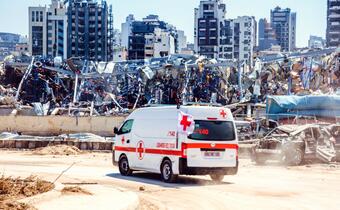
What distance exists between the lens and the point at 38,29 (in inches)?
7781

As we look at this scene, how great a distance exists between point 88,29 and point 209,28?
3483 cm

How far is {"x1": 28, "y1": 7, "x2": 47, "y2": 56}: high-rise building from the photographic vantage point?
197 meters

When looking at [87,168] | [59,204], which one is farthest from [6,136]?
[59,204]

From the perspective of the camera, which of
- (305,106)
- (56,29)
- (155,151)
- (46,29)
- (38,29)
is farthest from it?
(38,29)

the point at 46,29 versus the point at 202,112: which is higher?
the point at 46,29

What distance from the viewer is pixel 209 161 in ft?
64.6

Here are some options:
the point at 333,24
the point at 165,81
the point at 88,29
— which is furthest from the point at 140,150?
the point at 88,29

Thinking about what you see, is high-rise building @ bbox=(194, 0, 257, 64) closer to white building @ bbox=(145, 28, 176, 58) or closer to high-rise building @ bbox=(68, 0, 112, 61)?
white building @ bbox=(145, 28, 176, 58)

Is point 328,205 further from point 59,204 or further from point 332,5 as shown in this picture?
point 332,5

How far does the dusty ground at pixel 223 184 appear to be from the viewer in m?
15.3

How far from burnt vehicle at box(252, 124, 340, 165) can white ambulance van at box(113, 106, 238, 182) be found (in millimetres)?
6331

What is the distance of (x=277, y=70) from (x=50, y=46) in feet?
459

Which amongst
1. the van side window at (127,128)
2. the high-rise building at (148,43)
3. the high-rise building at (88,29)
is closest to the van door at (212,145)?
the van side window at (127,128)

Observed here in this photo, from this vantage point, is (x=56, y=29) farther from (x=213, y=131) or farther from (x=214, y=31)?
(x=213, y=131)
